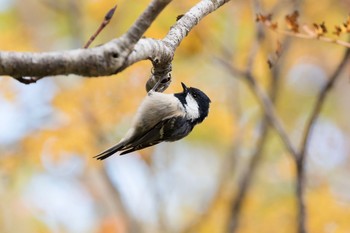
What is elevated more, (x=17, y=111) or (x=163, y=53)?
(x=163, y=53)

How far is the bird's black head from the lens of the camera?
11.2 feet

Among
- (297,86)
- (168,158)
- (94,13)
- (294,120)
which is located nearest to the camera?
(168,158)

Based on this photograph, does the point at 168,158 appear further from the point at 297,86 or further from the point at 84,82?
the point at 297,86

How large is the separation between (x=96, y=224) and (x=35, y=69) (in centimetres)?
724

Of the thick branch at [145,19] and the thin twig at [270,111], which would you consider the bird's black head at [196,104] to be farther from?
the thick branch at [145,19]

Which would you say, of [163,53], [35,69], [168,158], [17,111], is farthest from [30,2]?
[35,69]

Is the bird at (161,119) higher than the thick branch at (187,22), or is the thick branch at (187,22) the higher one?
the thick branch at (187,22)

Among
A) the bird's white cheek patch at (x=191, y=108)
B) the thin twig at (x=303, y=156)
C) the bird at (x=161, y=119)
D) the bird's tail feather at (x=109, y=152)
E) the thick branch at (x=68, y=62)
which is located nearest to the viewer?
the thick branch at (x=68, y=62)

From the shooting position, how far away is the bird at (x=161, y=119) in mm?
2979

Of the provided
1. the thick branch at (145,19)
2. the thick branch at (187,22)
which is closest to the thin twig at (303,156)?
the thick branch at (187,22)

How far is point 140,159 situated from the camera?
632cm

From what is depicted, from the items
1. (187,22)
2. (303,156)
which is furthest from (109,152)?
(303,156)

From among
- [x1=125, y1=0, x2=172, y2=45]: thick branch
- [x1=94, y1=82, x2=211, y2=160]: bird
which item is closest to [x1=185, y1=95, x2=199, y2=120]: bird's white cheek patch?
[x1=94, y1=82, x2=211, y2=160]: bird

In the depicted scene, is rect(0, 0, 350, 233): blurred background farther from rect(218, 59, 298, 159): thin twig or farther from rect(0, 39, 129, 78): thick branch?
rect(0, 39, 129, 78): thick branch
